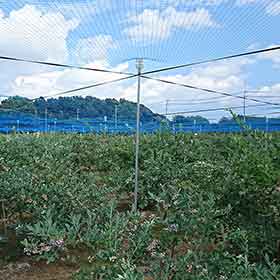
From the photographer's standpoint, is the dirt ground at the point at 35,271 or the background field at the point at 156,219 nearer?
the background field at the point at 156,219

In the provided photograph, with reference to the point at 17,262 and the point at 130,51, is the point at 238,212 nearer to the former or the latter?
the point at 17,262

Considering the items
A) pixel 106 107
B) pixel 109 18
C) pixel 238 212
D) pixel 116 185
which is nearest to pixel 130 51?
pixel 109 18

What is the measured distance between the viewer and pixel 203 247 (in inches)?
85.6

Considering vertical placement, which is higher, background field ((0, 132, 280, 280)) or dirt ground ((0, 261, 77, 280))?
background field ((0, 132, 280, 280))

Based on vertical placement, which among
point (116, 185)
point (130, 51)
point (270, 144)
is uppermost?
point (130, 51)

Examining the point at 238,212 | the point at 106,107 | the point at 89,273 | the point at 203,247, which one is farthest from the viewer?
the point at 106,107

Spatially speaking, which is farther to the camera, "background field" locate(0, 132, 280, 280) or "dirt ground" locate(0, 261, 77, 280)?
"dirt ground" locate(0, 261, 77, 280)

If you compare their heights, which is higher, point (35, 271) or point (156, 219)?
point (156, 219)

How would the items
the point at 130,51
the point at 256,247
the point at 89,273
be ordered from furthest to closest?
the point at 130,51 < the point at 256,247 < the point at 89,273

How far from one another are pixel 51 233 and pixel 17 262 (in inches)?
53.6

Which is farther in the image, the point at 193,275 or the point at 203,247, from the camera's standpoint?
the point at 203,247

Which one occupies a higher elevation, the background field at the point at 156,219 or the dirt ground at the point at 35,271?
the background field at the point at 156,219

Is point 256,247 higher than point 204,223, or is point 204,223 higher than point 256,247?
point 204,223

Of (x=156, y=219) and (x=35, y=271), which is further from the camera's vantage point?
(x=35, y=271)
